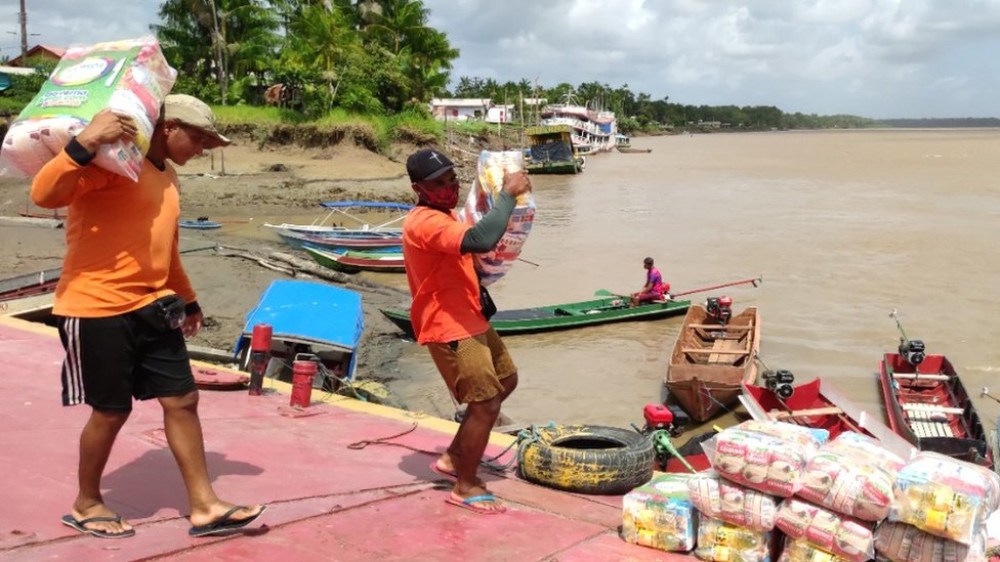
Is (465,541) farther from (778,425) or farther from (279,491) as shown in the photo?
(778,425)

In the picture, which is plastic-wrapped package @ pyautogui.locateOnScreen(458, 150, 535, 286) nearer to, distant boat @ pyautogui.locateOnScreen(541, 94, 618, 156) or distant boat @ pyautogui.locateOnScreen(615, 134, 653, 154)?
distant boat @ pyautogui.locateOnScreen(541, 94, 618, 156)

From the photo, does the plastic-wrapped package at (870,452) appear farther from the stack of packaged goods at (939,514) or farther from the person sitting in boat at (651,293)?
the person sitting in boat at (651,293)

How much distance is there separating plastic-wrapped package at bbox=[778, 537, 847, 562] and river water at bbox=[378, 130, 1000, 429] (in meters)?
6.78

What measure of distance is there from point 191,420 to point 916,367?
1002 cm

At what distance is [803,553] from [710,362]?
849 centimetres

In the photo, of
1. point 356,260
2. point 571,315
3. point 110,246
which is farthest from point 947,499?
point 356,260

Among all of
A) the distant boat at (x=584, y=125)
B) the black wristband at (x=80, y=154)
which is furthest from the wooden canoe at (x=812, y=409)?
the distant boat at (x=584, y=125)

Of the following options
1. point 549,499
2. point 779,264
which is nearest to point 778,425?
point 549,499

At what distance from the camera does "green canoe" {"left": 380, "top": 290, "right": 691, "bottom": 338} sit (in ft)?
48.4

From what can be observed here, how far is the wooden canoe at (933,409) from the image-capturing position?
27.7 feet

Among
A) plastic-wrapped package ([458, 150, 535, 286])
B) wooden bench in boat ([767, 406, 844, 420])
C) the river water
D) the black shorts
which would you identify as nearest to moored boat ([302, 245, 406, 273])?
the river water

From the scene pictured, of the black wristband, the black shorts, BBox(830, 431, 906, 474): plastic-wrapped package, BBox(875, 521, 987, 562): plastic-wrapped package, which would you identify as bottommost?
BBox(875, 521, 987, 562): plastic-wrapped package

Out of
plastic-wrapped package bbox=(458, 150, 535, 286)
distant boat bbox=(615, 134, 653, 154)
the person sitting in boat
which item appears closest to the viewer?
plastic-wrapped package bbox=(458, 150, 535, 286)

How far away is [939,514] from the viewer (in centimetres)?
347
